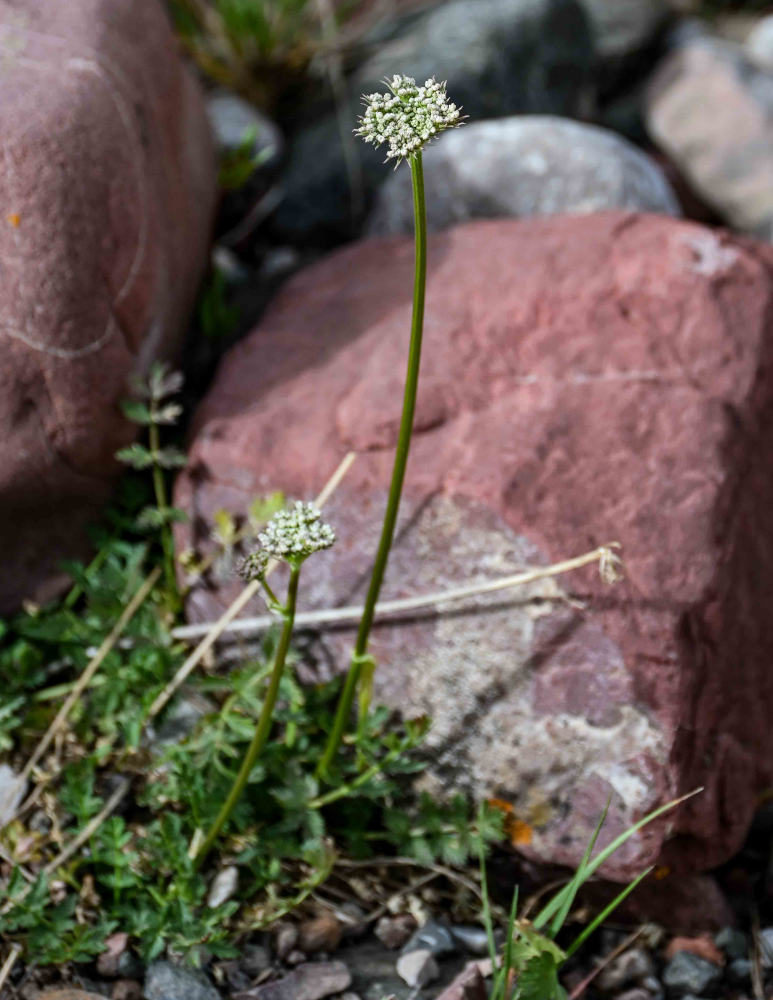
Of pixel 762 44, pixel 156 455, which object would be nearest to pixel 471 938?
pixel 156 455

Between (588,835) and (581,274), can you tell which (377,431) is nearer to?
(581,274)

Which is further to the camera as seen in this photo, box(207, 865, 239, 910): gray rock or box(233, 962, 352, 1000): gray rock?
box(207, 865, 239, 910): gray rock

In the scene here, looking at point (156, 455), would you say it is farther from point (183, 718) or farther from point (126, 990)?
point (126, 990)

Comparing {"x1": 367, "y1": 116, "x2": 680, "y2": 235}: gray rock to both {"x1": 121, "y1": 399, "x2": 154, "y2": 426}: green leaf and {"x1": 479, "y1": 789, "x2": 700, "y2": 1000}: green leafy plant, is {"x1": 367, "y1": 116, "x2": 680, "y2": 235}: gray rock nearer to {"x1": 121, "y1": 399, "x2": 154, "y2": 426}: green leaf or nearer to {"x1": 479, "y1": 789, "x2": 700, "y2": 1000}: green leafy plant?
{"x1": 121, "y1": 399, "x2": 154, "y2": 426}: green leaf

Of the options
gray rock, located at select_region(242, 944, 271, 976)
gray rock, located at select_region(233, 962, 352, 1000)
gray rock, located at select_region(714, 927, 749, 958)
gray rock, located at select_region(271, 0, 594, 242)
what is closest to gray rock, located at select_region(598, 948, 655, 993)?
gray rock, located at select_region(714, 927, 749, 958)

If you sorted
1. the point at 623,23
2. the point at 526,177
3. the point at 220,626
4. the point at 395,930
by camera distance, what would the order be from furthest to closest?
the point at 623,23
the point at 526,177
the point at 220,626
the point at 395,930

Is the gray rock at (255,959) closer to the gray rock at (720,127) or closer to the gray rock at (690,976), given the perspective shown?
the gray rock at (690,976)

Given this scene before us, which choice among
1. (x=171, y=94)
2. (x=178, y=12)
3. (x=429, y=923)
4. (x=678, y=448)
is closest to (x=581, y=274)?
(x=678, y=448)
